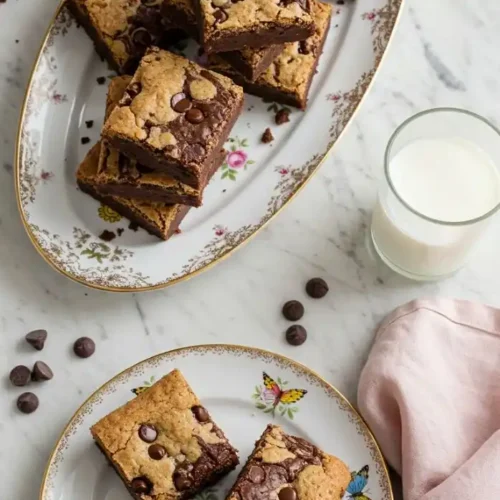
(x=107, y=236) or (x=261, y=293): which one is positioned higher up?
(x=107, y=236)

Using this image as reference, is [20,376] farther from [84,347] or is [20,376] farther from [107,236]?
[107,236]

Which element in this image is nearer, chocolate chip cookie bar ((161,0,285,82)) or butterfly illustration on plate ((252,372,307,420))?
butterfly illustration on plate ((252,372,307,420))

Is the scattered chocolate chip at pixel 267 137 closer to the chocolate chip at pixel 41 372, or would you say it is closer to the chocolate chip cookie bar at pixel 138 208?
the chocolate chip cookie bar at pixel 138 208

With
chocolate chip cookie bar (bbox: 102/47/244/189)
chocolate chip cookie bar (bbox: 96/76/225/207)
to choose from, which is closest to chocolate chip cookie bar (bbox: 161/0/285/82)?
chocolate chip cookie bar (bbox: 102/47/244/189)

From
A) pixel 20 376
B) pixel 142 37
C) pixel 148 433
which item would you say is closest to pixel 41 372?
pixel 20 376

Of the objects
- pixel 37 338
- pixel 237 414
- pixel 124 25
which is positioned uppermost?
pixel 124 25

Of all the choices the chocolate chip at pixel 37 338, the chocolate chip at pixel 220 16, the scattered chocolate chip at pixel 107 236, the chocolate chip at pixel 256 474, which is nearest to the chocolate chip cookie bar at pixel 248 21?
the chocolate chip at pixel 220 16

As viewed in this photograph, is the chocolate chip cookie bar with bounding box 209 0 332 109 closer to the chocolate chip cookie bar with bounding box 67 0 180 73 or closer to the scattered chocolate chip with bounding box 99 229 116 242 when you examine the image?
the chocolate chip cookie bar with bounding box 67 0 180 73
